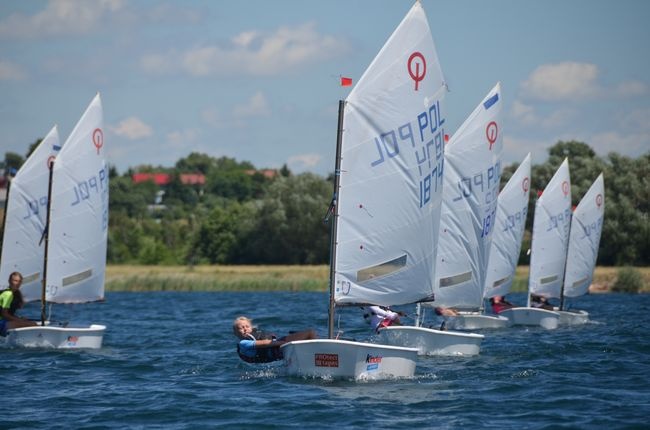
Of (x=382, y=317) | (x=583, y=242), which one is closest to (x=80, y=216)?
(x=382, y=317)

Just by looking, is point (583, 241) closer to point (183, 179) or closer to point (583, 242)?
point (583, 242)

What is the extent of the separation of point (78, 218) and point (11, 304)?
130 inches

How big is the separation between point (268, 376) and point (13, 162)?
402ft

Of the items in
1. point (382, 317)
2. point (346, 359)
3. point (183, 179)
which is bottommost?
point (346, 359)

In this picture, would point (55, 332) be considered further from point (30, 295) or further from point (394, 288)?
point (394, 288)

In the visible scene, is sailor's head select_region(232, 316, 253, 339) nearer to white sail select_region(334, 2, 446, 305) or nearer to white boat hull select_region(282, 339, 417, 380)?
white boat hull select_region(282, 339, 417, 380)

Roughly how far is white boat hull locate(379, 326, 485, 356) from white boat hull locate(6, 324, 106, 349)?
7.87 meters

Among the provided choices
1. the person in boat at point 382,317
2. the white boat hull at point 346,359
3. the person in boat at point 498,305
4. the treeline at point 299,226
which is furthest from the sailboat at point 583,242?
the treeline at point 299,226

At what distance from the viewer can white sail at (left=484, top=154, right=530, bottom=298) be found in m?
34.7

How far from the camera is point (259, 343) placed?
1950cm

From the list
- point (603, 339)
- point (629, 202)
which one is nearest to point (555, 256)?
point (603, 339)

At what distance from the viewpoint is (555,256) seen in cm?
3766

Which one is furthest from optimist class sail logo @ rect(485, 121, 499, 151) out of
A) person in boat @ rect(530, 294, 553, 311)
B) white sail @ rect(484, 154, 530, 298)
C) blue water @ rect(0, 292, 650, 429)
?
person in boat @ rect(530, 294, 553, 311)

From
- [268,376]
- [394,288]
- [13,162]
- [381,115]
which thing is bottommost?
[268,376]
